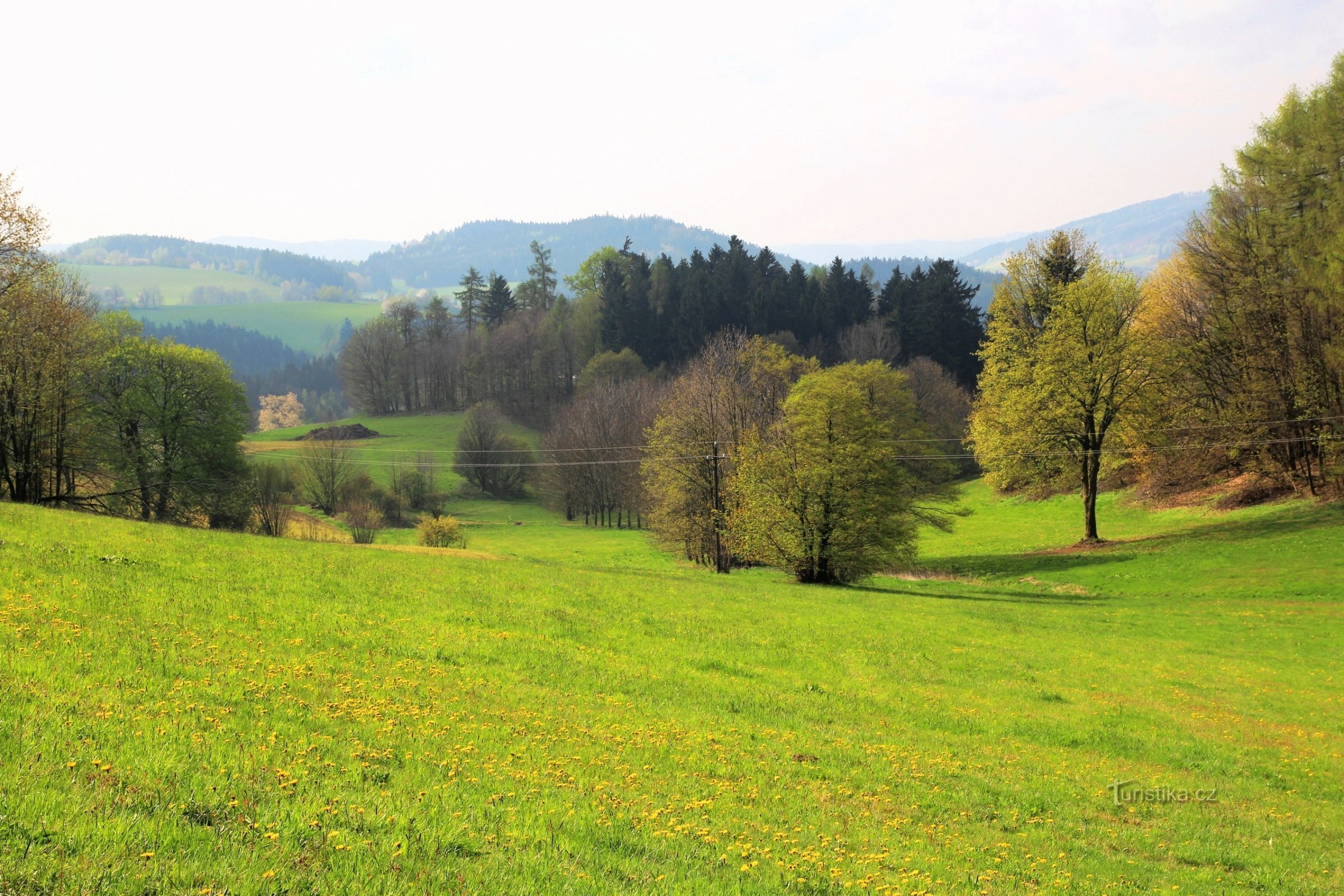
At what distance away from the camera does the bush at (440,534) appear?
56094mm

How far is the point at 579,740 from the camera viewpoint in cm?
1059

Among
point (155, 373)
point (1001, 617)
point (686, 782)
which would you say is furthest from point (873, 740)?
point (155, 373)

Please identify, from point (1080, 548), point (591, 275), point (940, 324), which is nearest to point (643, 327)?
point (591, 275)

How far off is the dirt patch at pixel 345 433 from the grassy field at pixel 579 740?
322 ft

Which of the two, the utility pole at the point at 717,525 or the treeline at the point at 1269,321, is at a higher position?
the treeline at the point at 1269,321

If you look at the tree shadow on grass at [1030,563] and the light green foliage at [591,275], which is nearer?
the tree shadow on grass at [1030,563]

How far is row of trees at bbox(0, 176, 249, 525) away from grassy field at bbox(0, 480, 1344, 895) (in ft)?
60.6

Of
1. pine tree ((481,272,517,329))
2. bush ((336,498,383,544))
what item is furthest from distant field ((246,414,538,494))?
pine tree ((481,272,517,329))

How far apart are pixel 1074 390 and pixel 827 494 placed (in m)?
18.8

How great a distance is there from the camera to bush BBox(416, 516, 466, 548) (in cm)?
5609

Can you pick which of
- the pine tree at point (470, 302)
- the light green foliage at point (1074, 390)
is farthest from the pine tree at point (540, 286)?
the light green foliage at point (1074, 390)

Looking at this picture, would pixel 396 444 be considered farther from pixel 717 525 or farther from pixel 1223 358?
pixel 1223 358

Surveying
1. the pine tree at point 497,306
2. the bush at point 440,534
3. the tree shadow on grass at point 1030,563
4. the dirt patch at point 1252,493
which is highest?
the pine tree at point 497,306

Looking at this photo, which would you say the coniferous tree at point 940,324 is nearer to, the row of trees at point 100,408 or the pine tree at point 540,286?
the pine tree at point 540,286
